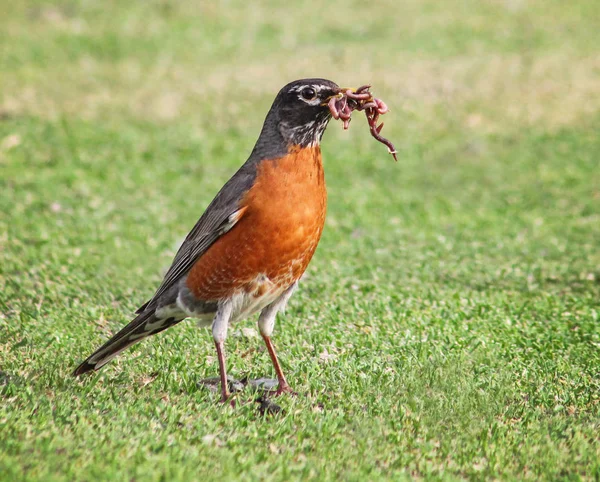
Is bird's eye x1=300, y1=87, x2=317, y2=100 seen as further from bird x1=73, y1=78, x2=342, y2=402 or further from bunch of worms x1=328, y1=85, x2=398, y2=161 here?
bunch of worms x1=328, y1=85, x2=398, y2=161

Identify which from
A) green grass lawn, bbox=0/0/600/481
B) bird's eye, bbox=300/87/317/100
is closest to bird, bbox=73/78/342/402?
bird's eye, bbox=300/87/317/100

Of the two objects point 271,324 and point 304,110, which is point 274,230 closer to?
point 304,110

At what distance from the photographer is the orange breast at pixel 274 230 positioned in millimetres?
5738

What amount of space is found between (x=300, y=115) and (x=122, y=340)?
2.07 metres

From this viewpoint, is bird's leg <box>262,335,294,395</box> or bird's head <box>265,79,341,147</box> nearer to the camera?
bird's head <box>265,79,341,147</box>

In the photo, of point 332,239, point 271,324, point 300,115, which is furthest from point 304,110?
point 332,239

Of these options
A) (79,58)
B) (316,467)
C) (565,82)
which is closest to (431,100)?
(565,82)

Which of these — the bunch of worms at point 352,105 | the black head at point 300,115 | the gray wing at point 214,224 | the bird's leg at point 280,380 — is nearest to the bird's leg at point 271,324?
the bird's leg at point 280,380

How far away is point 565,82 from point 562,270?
9622mm

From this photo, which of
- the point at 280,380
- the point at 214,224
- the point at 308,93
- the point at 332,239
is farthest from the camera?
the point at 332,239

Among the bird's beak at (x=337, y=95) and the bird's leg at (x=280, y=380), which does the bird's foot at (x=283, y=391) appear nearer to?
the bird's leg at (x=280, y=380)

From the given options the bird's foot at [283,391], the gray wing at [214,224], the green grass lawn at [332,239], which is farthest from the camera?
the bird's foot at [283,391]

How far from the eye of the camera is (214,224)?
19.7ft

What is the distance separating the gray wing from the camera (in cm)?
587
